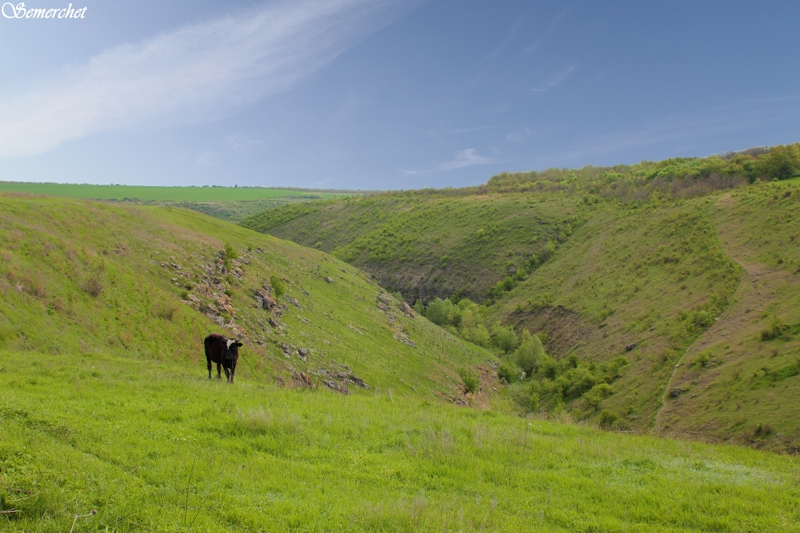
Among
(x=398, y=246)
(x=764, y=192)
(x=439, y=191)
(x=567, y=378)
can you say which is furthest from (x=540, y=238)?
(x=439, y=191)

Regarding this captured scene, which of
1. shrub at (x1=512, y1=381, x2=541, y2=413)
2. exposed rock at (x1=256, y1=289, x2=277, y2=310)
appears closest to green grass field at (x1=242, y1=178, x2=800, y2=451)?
shrub at (x1=512, y1=381, x2=541, y2=413)

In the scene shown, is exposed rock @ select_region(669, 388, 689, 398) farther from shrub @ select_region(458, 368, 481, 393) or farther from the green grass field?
shrub @ select_region(458, 368, 481, 393)

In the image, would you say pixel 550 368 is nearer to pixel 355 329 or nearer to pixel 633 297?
pixel 633 297

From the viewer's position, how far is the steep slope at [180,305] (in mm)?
19000

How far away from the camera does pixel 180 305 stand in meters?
24.5

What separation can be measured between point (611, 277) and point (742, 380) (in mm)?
44881

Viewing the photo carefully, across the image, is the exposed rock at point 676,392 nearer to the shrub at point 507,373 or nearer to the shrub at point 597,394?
the shrub at point 597,394

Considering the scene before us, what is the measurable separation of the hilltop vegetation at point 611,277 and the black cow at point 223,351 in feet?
72.1

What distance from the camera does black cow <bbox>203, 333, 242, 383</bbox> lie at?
1678 cm

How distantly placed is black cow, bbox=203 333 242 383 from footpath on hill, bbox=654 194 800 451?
18732mm

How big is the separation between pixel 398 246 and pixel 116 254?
95203 millimetres

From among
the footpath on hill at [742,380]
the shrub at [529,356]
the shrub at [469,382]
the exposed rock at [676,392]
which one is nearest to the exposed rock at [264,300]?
the shrub at [469,382]

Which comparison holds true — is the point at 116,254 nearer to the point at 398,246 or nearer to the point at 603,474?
the point at 603,474

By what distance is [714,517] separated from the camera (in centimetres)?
798
